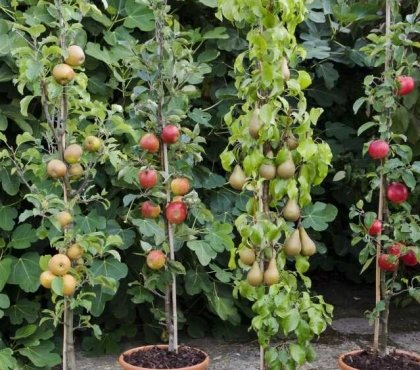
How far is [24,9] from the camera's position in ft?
10.3

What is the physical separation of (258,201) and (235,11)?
0.62 m

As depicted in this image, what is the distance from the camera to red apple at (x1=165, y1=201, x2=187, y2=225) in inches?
99.6

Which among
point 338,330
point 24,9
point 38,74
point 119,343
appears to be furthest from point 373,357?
point 24,9

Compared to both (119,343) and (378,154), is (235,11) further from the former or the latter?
(119,343)

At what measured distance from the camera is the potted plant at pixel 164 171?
8.31ft

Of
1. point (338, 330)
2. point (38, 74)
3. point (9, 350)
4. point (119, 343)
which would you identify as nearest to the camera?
point (38, 74)

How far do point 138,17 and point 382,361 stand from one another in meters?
1.73

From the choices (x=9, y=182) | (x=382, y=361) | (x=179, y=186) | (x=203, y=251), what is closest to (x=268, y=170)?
(x=179, y=186)

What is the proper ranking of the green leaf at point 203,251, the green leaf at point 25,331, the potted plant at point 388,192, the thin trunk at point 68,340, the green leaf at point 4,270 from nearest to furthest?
the thin trunk at point 68,340
the potted plant at point 388,192
the green leaf at point 203,251
the green leaf at point 4,270
the green leaf at point 25,331

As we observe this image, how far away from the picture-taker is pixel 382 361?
8.78ft

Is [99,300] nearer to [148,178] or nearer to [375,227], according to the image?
[148,178]

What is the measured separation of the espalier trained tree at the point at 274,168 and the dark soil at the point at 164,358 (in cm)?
36

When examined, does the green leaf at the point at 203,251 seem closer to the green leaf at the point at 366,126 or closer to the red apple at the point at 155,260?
the red apple at the point at 155,260

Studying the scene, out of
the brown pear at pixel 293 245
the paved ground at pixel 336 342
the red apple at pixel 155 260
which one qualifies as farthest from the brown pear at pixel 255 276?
the paved ground at pixel 336 342
